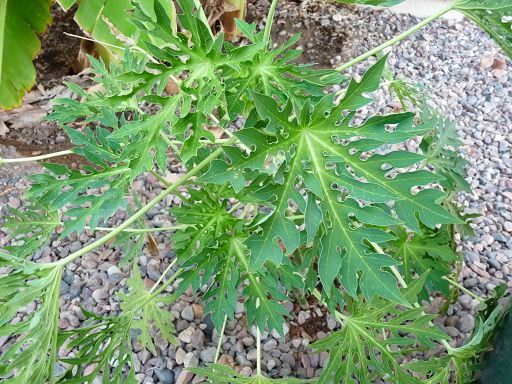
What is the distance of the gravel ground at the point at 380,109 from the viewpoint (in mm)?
1709

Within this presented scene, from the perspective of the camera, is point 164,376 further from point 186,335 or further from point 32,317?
point 32,317

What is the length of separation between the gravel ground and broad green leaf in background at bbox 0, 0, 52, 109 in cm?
29

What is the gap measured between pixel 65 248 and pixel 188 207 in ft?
2.97

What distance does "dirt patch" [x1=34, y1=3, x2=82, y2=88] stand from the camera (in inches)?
107

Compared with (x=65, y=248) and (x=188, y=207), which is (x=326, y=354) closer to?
(x=188, y=207)

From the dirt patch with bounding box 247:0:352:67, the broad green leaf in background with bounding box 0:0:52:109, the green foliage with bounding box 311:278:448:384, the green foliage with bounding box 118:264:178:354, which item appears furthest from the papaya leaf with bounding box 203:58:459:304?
the dirt patch with bounding box 247:0:352:67

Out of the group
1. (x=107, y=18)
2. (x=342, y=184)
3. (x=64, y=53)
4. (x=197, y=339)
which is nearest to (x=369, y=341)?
(x=342, y=184)

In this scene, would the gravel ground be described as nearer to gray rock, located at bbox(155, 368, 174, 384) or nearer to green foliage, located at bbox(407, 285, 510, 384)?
gray rock, located at bbox(155, 368, 174, 384)

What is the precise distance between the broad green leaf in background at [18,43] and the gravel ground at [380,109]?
295 mm

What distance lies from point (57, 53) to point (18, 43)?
1.97 ft

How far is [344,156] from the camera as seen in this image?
1.01 m

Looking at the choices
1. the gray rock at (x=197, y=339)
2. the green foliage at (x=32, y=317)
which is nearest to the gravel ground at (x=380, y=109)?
the gray rock at (x=197, y=339)

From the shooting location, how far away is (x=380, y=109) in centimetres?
251

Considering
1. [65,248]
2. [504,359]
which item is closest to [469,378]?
[504,359]
